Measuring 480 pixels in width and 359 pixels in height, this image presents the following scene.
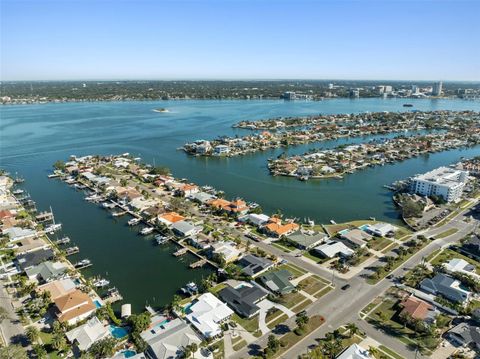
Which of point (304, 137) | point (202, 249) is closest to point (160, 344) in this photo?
point (202, 249)

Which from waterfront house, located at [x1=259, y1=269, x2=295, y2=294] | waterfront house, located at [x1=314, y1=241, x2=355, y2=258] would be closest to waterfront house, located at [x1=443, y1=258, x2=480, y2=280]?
waterfront house, located at [x1=314, y1=241, x2=355, y2=258]

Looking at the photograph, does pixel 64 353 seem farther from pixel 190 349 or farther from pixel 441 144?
pixel 441 144

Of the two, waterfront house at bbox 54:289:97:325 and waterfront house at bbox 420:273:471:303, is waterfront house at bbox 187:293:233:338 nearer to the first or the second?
waterfront house at bbox 54:289:97:325

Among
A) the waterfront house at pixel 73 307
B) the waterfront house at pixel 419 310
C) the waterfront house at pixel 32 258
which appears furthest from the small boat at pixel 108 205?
the waterfront house at pixel 419 310

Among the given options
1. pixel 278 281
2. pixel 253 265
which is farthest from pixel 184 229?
pixel 278 281

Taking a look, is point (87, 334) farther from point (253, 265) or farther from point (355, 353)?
point (355, 353)

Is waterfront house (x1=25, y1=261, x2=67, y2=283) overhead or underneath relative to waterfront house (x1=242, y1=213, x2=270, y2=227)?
underneath
